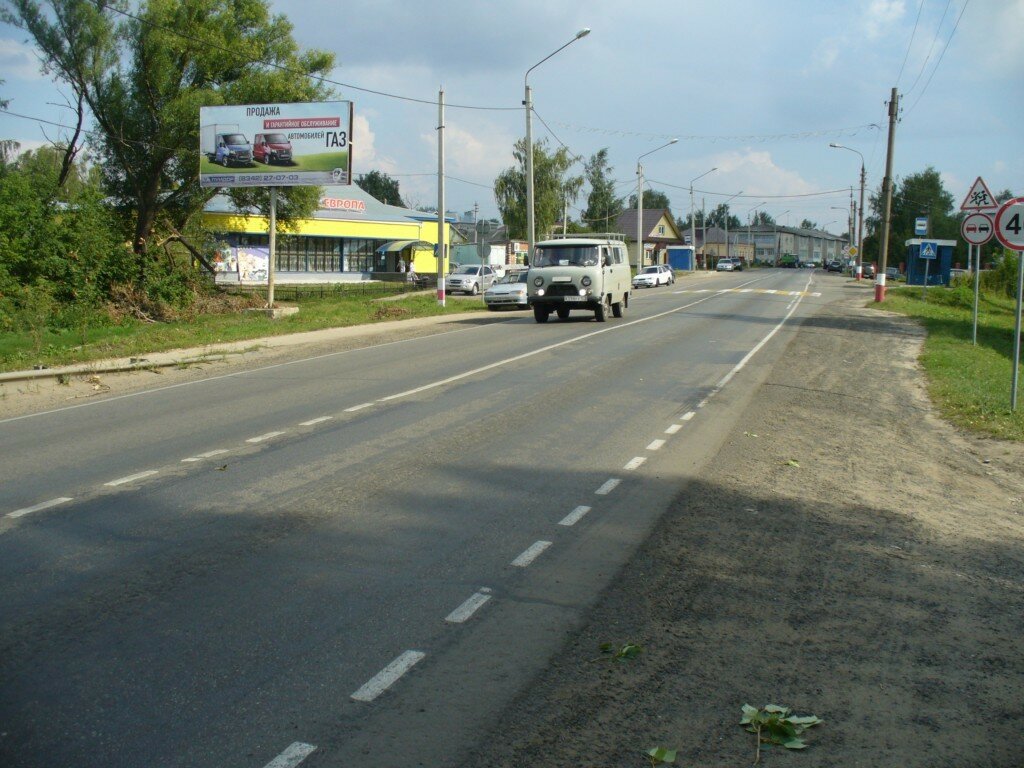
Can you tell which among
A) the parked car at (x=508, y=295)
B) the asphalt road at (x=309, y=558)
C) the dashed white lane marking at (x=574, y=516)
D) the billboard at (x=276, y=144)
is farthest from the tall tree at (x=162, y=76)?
the dashed white lane marking at (x=574, y=516)

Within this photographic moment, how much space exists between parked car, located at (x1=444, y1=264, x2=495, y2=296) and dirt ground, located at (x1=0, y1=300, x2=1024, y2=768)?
38.6 meters

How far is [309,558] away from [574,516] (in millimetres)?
2161

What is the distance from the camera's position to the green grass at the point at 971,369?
1213 centimetres

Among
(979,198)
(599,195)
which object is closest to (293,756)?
(979,198)

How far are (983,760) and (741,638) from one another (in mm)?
1412

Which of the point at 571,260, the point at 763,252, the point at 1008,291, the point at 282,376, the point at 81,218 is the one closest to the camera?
the point at 282,376

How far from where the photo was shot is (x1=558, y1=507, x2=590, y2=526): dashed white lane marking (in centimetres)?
721

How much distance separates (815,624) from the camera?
17.5ft

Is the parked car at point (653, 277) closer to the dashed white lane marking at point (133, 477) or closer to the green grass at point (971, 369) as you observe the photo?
the green grass at point (971, 369)

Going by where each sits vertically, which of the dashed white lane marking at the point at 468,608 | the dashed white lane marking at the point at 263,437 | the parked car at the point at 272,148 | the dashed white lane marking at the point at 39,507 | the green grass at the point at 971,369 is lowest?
the dashed white lane marking at the point at 468,608

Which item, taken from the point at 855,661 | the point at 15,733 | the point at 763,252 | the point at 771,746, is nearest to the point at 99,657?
the point at 15,733

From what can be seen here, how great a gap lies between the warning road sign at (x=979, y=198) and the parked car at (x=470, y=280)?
31336 millimetres

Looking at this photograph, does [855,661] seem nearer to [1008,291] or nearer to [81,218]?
[81,218]

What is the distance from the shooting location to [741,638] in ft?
16.8
